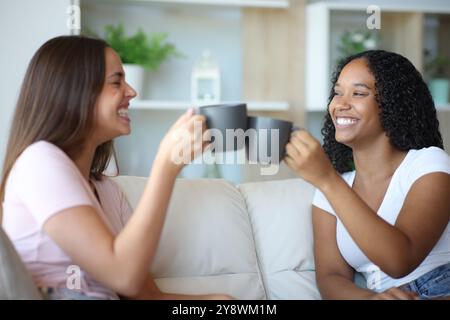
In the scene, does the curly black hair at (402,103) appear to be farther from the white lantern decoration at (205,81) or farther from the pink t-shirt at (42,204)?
the white lantern decoration at (205,81)

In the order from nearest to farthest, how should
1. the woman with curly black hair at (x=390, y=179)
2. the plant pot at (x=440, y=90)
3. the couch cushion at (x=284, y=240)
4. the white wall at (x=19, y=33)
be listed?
1. the woman with curly black hair at (x=390, y=179)
2. the couch cushion at (x=284, y=240)
3. the white wall at (x=19, y=33)
4. the plant pot at (x=440, y=90)

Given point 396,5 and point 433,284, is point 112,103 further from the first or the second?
point 396,5

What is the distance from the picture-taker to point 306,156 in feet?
3.63

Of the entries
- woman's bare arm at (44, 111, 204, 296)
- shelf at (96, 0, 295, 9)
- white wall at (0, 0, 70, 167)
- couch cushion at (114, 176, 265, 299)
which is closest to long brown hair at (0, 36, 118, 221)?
woman's bare arm at (44, 111, 204, 296)

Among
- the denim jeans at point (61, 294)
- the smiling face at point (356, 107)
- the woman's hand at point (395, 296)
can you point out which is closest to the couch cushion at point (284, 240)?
the smiling face at point (356, 107)

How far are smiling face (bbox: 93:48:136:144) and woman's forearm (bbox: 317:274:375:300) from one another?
59 cm

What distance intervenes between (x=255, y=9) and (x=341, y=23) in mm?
610

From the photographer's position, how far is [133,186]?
1.61 m

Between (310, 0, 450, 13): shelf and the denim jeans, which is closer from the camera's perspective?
the denim jeans

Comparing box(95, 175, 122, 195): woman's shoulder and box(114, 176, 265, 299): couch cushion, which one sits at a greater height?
box(95, 175, 122, 195): woman's shoulder

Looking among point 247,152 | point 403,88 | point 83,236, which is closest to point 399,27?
point 403,88

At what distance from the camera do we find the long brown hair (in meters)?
1.14

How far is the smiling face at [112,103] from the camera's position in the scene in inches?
46.4

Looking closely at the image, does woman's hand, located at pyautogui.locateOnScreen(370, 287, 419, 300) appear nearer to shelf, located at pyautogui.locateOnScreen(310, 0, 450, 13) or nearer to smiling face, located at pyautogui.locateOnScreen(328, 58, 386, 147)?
smiling face, located at pyautogui.locateOnScreen(328, 58, 386, 147)
